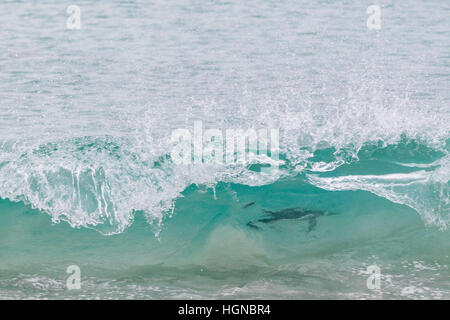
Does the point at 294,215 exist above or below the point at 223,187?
below

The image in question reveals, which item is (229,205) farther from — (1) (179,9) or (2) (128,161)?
(1) (179,9)

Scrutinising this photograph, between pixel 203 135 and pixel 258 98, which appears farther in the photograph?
pixel 258 98

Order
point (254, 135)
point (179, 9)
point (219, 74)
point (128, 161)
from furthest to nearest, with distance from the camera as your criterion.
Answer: point (179, 9) → point (219, 74) → point (254, 135) → point (128, 161)

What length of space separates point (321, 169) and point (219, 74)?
15.8 ft

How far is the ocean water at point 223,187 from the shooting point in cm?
535

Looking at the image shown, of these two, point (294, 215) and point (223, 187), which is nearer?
point (294, 215)

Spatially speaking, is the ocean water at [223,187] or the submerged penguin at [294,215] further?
the submerged penguin at [294,215]

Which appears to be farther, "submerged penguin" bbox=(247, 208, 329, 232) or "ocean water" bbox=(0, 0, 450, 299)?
"submerged penguin" bbox=(247, 208, 329, 232)

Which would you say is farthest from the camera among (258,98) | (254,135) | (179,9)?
(179,9)

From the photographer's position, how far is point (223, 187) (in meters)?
6.55

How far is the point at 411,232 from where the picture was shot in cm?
610

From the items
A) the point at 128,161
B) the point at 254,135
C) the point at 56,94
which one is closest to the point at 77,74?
the point at 56,94

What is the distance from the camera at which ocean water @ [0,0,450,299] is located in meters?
5.35

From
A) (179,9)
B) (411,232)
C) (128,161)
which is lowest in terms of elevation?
(411,232)
